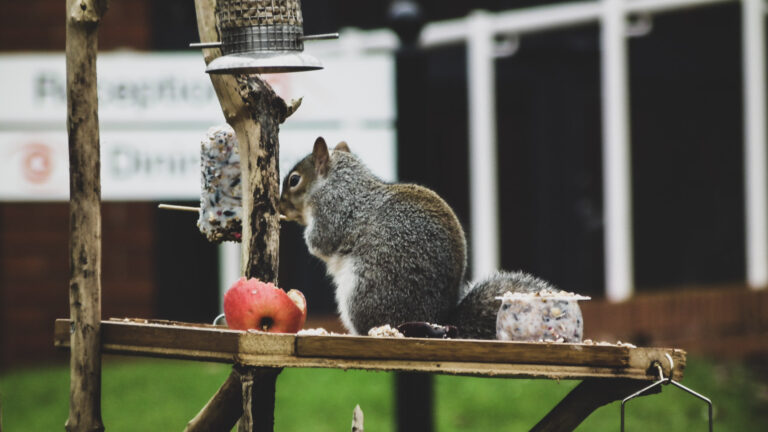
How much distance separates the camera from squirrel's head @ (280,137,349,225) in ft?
11.8

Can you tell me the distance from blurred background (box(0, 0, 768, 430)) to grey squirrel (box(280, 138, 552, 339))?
135 inches

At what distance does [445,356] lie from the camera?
2646 mm

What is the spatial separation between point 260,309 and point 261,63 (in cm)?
60

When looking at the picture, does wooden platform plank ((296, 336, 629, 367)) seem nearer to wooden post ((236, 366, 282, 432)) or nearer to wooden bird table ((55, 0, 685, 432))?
wooden bird table ((55, 0, 685, 432))

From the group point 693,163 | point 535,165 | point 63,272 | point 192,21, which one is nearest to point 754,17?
point 693,163

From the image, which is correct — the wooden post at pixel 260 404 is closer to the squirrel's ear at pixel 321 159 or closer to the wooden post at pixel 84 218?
the wooden post at pixel 84 218

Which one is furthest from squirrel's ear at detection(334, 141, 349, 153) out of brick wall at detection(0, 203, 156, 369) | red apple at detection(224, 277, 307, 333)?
brick wall at detection(0, 203, 156, 369)

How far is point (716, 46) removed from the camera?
7848mm

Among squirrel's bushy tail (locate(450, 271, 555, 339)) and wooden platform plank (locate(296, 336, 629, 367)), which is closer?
wooden platform plank (locate(296, 336, 629, 367))

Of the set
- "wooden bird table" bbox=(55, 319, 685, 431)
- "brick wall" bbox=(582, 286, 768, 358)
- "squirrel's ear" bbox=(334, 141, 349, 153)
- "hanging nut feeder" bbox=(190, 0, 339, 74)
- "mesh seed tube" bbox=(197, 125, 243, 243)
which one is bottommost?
"brick wall" bbox=(582, 286, 768, 358)

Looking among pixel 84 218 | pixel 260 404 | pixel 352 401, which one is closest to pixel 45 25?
pixel 352 401

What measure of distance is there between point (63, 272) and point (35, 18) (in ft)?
5.37

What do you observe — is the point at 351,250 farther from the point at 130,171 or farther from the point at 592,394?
the point at 130,171

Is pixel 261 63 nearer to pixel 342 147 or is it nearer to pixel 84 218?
pixel 84 218
